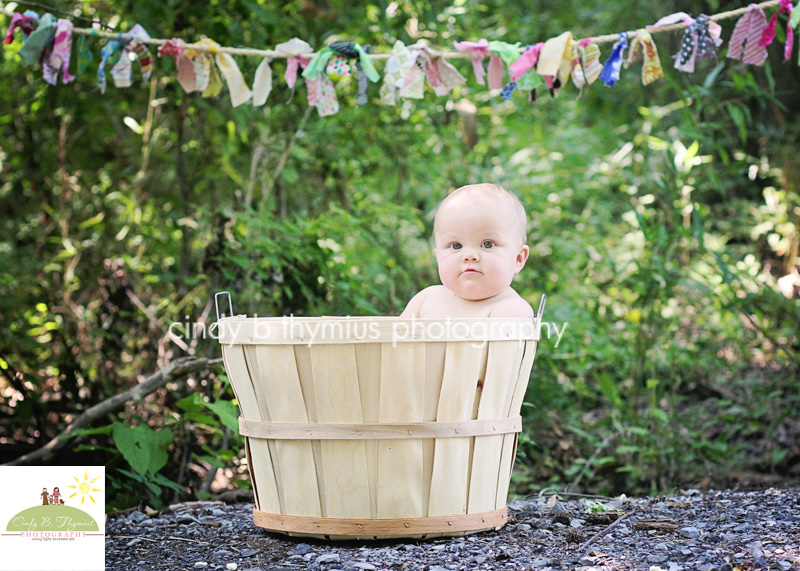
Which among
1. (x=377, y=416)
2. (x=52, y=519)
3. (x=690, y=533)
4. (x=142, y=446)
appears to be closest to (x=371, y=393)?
(x=377, y=416)

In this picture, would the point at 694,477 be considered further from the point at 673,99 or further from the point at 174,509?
the point at 673,99

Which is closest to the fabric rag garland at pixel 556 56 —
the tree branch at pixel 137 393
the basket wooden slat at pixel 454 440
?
the basket wooden slat at pixel 454 440

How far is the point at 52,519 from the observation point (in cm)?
179

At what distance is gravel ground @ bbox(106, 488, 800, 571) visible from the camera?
5.96 ft

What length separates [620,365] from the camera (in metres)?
4.17

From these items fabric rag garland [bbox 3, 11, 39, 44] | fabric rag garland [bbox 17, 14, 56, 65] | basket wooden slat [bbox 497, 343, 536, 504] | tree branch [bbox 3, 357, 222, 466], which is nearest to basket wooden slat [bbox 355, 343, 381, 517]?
basket wooden slat [bbox 497, 343, 536, 504]

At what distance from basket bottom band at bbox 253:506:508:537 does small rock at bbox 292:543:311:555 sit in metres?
0.04

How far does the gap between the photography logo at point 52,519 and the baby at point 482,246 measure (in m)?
1.06

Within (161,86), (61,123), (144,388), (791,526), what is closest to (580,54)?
(791,526)

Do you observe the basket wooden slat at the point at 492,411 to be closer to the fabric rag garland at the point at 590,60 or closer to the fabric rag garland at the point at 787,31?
the fabric rag garland at the point at 590,60

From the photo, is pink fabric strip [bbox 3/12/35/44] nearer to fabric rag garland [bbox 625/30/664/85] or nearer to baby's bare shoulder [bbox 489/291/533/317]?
baby's bare shoulder [bbox 489/291/533/317]

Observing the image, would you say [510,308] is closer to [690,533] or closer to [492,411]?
[492,411]

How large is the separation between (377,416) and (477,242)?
1.90 feet

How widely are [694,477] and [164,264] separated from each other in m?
3.10
